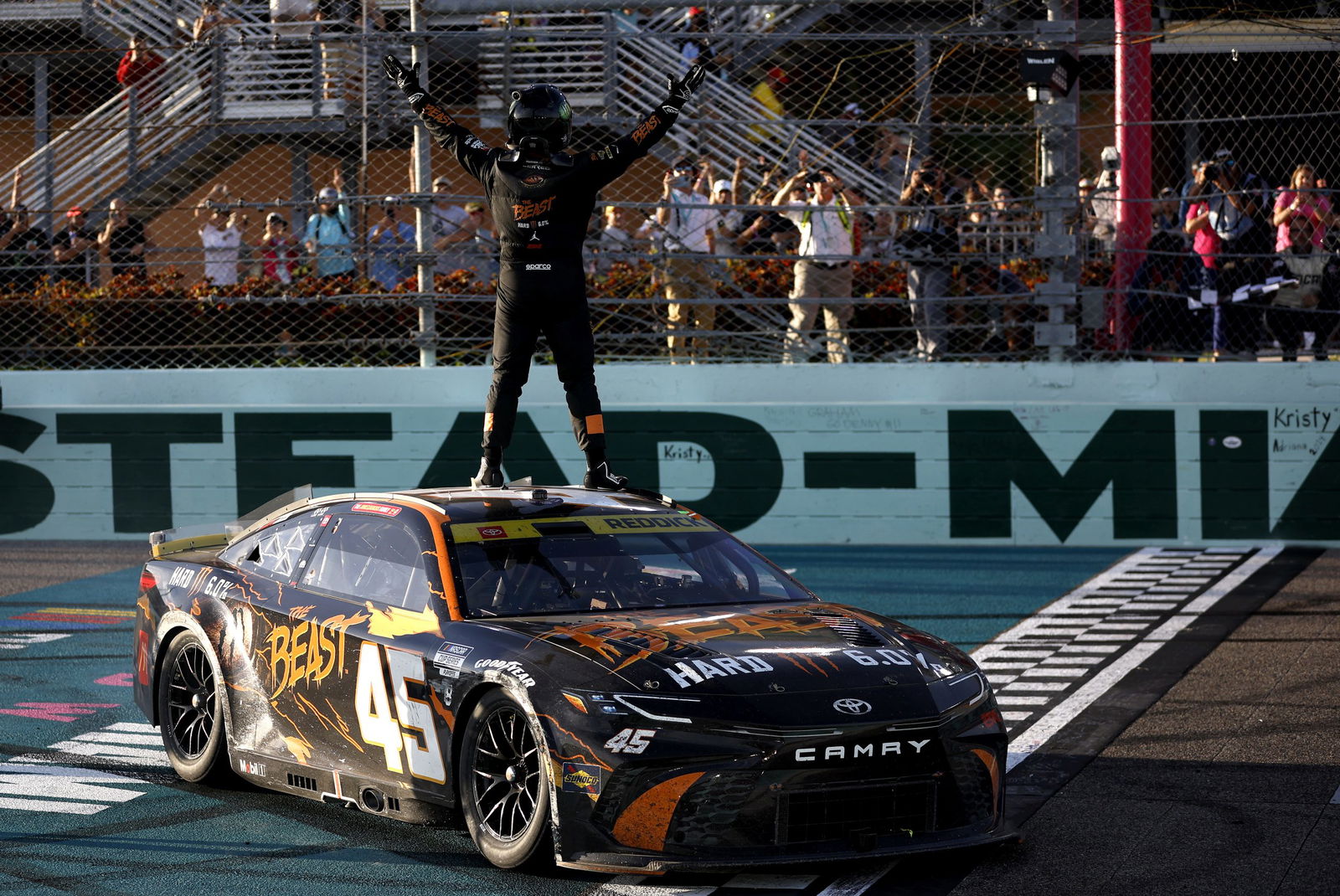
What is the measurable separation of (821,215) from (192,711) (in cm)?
689

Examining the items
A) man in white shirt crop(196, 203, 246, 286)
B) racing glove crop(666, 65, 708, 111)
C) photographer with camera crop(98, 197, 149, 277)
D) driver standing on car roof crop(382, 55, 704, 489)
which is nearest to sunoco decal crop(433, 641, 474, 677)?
driver standing on car roof crop(382, 55, 704, 489)

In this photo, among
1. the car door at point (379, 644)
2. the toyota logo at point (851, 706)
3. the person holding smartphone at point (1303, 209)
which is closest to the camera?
the toyota logo at point (851, 706)

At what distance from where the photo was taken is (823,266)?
12.4m

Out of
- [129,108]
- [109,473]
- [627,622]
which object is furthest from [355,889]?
[129,108]

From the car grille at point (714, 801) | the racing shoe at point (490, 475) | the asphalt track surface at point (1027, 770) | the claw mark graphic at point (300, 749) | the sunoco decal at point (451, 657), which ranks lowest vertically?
the asphalt track surface at point (1027, 770)

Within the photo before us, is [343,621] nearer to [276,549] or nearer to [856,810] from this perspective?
[276,549]

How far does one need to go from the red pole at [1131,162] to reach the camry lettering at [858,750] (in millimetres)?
7181

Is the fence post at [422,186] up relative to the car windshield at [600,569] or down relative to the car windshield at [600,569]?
up

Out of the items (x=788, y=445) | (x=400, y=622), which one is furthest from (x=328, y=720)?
(x=788, y=445)

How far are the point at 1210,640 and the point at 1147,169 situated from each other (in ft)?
14.8

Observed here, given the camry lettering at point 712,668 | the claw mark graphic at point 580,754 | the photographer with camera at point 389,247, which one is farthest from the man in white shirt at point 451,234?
the claw mark graphic at point 580,754

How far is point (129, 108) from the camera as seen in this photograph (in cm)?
1522

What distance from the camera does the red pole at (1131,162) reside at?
466 inches

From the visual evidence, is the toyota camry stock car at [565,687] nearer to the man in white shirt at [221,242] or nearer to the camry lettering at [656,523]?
the camry lettering at [656,523]
